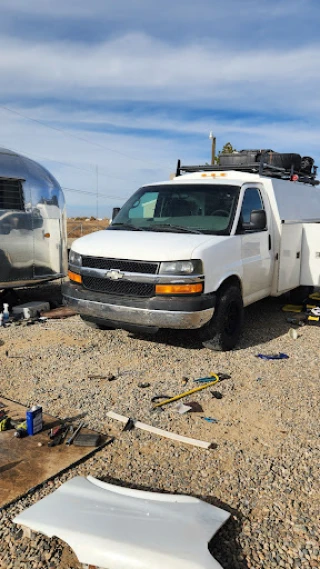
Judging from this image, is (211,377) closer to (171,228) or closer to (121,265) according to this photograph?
(121,265)

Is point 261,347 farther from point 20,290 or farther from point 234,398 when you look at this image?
point 20,290

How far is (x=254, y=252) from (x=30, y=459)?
409cm

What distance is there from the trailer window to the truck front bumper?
133 inches

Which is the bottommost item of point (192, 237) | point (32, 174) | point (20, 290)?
point (20, 290)

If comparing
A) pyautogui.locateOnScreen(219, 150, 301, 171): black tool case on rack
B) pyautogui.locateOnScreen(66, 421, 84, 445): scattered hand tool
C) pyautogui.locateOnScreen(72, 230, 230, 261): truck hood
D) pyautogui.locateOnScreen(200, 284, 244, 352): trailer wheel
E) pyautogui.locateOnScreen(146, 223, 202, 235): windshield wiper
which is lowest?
pyautogui.locateOnScreen(66, 421, 84, 445): scattered hand tool

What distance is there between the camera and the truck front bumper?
201 inches

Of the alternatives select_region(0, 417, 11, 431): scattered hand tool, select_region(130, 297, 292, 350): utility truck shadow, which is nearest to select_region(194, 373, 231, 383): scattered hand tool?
select_region(130, 297, 292, 350): utility truck shadow

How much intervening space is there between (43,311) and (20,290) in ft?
8.78

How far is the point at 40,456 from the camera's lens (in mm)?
3471

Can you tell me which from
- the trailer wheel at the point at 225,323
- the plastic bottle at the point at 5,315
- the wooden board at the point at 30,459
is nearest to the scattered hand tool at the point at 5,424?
the wooden board at the point at 30,459

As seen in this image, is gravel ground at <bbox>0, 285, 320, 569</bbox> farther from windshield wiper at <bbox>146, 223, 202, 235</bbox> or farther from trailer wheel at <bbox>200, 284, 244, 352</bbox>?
windshield wiper at <bbox>146, 223, 202, 235</bbox>

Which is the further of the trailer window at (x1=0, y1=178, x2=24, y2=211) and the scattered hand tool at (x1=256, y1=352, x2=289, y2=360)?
the trailer window at (x1=0, y1=178, x2=24, y2=211)

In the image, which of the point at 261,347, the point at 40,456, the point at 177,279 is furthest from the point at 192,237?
the point at 40,456

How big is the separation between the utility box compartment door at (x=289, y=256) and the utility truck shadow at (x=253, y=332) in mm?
609
